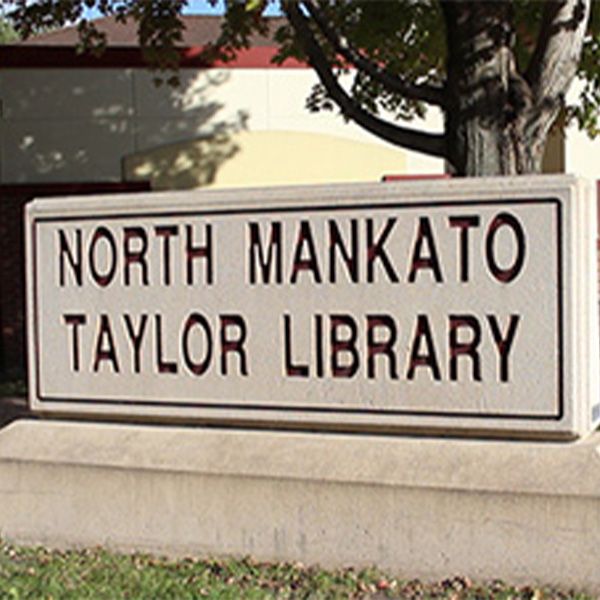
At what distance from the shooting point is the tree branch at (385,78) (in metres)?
8.79

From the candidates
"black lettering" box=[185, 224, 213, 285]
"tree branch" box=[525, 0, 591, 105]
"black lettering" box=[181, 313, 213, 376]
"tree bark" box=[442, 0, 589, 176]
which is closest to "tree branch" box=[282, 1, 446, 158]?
"tree bark" box=[442, 0, 589, 176]

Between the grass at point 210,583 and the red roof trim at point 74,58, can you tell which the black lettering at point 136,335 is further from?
the red roof trim at point 74,58

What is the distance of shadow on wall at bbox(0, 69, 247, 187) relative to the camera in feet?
54.0

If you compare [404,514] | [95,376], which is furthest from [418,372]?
[95,376]

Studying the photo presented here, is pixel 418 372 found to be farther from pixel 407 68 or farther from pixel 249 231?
pixel 407 68

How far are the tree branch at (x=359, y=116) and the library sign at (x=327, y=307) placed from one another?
3291 mm

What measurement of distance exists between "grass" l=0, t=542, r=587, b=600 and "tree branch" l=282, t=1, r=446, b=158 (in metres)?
4.16

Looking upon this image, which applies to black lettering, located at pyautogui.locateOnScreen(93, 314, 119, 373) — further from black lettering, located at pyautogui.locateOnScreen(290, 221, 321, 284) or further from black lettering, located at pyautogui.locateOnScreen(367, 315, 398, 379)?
black lettering, located at pyautogui.locateOnScreen(367, 315, 398, 379)

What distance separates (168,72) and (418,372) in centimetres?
1184

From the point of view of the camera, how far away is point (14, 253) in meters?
16.5

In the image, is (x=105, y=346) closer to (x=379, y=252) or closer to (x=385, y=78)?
(x=379, y=252)

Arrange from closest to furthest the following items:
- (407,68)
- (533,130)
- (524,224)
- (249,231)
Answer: (524,224), (249,231), (533,130), (407,68)

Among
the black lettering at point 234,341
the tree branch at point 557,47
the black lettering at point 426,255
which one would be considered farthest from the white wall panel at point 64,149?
the black lettering at point 426,255

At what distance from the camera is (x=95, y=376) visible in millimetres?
6367
